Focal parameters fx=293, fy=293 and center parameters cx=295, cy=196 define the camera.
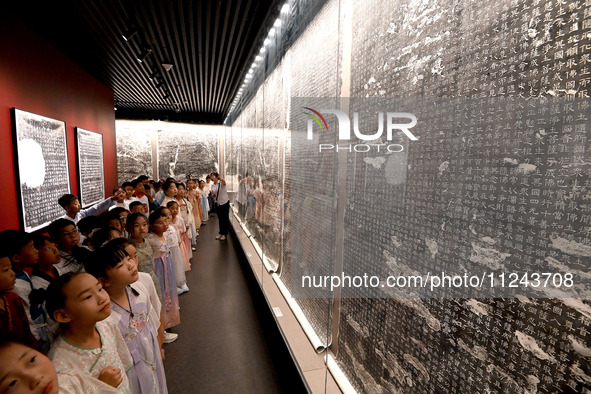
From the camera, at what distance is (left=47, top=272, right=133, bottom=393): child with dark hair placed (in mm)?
1051

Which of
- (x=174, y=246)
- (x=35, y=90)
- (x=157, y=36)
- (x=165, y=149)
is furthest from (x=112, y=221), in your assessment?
(x=165, y=149)

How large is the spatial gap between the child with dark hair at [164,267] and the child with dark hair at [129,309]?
2.89ft

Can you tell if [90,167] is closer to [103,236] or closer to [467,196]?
[103,236]

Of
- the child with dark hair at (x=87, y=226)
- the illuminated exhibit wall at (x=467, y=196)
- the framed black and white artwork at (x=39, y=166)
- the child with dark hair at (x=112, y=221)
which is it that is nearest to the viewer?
the illuminated exhibit wall at (x=467, y=196)

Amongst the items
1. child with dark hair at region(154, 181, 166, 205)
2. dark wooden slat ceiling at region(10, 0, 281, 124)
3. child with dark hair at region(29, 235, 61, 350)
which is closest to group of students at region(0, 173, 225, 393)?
child with dark hair at region(29, 235, 61, 350)

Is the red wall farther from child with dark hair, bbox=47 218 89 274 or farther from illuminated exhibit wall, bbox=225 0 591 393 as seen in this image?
illuminated exhibit wall, bbox=225 0 591 393

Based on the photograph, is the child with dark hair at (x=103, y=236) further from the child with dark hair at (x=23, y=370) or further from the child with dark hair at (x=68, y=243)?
the child with dark hair at (x=23, y=370)

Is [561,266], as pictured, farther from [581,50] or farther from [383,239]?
[383,239]

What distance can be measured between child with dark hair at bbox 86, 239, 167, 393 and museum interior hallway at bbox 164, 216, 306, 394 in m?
0.68

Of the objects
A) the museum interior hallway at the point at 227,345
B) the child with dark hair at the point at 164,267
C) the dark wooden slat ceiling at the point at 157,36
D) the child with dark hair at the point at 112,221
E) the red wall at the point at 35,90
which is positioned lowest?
the museum interior hallway at the point at 227,345

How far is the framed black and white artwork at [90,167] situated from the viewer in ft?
14.7

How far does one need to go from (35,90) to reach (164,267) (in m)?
2.72

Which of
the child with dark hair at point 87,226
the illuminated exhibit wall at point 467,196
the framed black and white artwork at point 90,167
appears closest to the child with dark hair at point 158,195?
the framed black and white artwork at point 90,167

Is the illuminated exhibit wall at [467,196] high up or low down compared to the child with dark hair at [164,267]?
up
